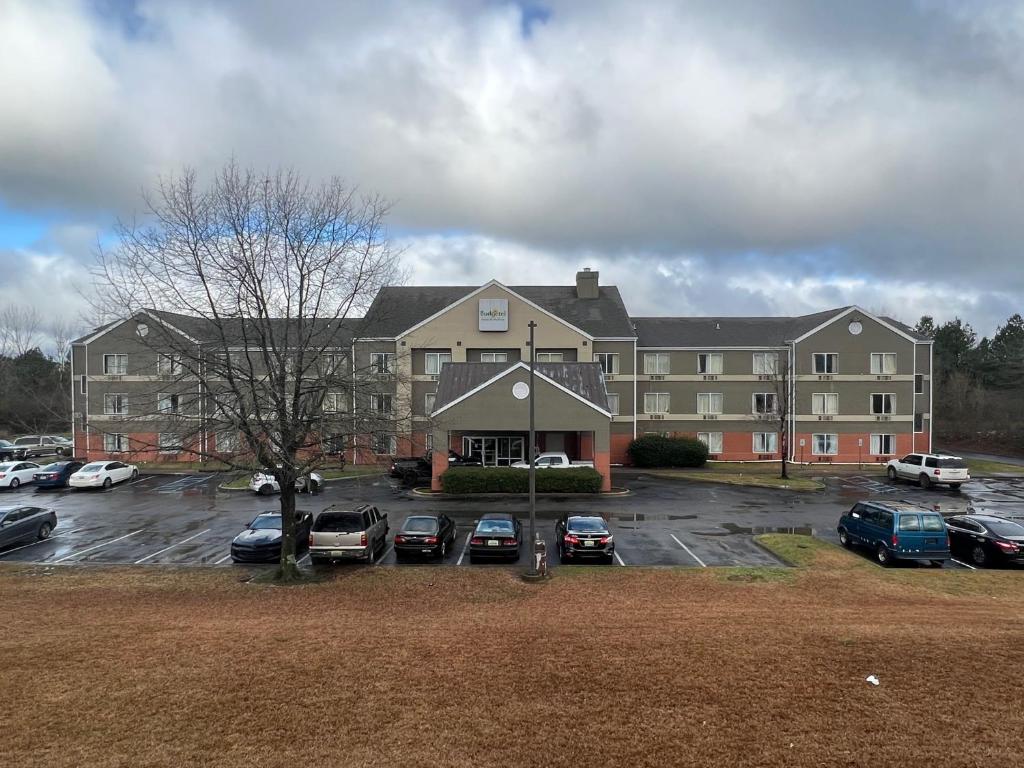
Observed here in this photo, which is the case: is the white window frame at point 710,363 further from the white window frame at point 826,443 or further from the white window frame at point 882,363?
the white window frame at point 882,363

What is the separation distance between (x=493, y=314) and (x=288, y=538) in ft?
97.3

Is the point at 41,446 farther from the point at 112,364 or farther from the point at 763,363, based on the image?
the point at 763,363

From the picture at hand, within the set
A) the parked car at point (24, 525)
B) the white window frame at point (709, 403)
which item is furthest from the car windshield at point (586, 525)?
the white window frame at point (709, 403)

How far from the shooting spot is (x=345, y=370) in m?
17.5

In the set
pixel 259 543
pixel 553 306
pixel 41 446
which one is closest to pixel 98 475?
pixel 259 543

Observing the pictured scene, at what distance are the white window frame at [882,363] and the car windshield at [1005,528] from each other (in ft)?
96.6

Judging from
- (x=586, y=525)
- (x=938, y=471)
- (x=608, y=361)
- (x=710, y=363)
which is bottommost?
(x=938, y=471)

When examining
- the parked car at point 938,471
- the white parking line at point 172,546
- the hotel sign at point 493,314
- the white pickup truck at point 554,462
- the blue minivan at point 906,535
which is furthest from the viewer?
the hotel sign at point 493,314

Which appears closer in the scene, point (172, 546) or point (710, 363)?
point (172, 546)

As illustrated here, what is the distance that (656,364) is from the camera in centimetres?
4797

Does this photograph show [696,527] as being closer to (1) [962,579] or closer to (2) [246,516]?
(1) [962,579]

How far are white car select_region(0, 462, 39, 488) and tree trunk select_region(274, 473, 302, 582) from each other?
27367 mm

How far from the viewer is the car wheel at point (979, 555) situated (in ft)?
61.2

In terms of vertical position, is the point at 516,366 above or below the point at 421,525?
above
